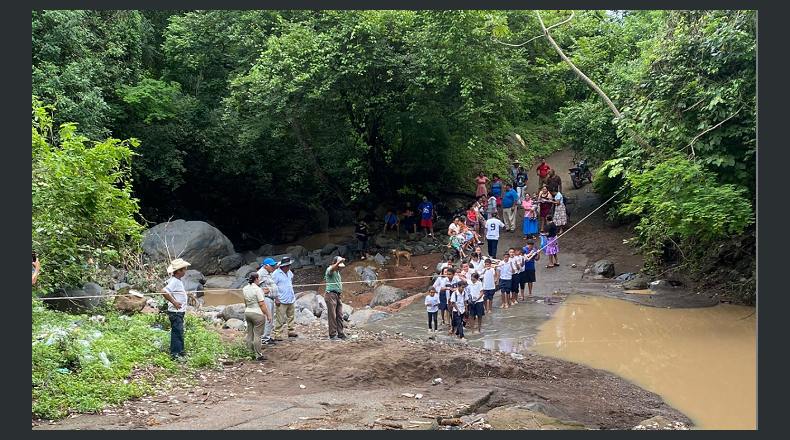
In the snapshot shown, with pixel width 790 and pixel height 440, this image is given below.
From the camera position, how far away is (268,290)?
11125 millimetres

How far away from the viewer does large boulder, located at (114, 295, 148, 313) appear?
1131cm

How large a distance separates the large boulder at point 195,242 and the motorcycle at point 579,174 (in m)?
12.6

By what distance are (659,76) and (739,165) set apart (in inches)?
89.2

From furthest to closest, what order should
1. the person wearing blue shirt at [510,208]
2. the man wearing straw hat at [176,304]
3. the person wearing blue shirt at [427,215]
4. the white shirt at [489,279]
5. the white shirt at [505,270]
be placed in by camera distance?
1. the person wearing blue shirt at [427,215]
2. the person wearing blue shirt at [510,208]
3. the white shirt at [505,270]
4. the white shirt at [489,279]
5. the man wearing straw hat at [176,304]

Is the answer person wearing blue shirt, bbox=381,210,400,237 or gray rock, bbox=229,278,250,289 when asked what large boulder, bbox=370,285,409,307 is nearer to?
gray rock, bbox=229,278,250,289

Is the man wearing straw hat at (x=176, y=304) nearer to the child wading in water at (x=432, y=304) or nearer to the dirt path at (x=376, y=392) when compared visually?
the dirt path at (x=376, y=392)

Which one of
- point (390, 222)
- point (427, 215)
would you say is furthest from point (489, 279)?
point (390, 222)

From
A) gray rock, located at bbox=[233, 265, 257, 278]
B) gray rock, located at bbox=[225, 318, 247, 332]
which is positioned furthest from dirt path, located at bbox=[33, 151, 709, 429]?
gray rock, located at bbox=[233, 265, 257, 278]

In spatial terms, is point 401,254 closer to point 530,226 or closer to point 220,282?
point 530,226

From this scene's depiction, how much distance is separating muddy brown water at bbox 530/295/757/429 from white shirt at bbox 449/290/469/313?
1.37 meters

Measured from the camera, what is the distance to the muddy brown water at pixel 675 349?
897cm

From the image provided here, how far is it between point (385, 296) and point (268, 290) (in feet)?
Result: 18.8

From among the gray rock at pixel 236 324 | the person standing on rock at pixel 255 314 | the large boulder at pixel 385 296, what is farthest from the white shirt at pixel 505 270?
the person standing on rock at pixel 255 314

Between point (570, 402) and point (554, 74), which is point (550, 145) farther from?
point (570, 402)
